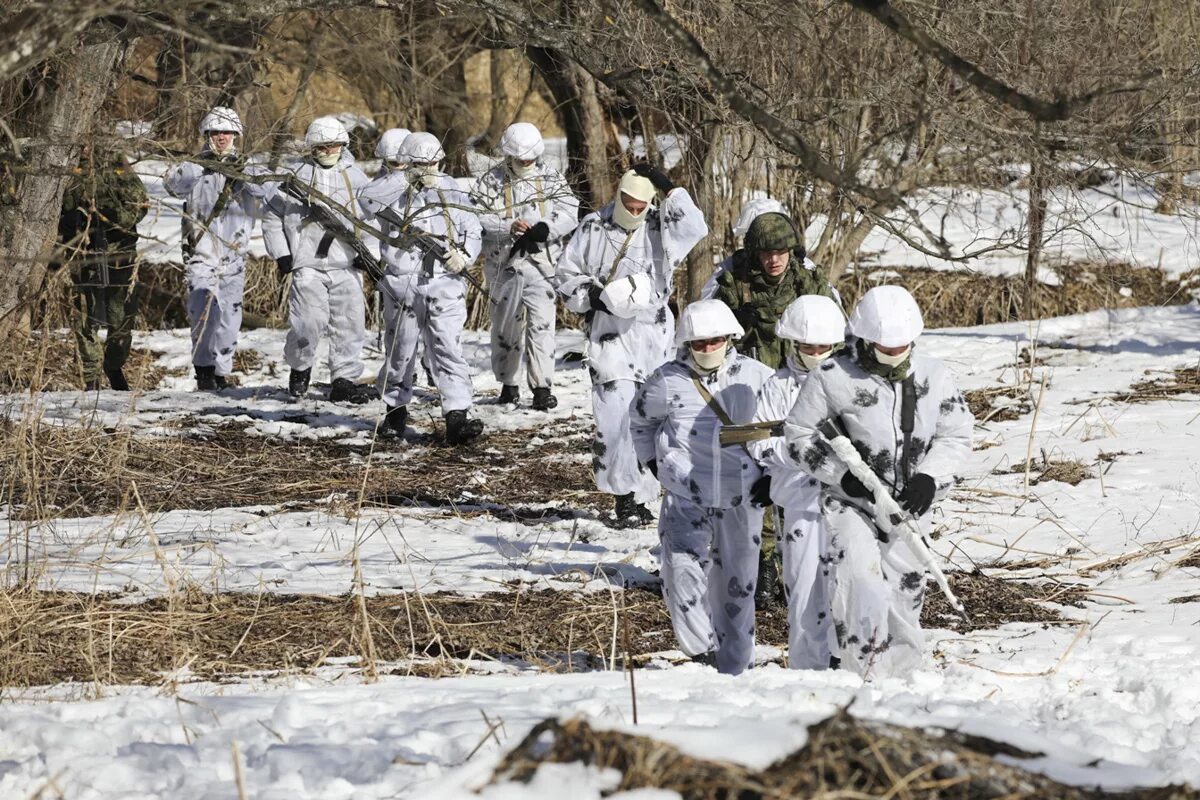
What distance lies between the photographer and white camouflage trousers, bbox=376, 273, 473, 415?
37.5 feet

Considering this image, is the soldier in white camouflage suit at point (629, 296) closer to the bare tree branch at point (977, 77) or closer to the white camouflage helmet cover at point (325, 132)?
the white camouflage helmet cover at point (325, 132)

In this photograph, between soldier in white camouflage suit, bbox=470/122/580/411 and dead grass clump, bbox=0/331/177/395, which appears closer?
dead grass clump, bbox=0/331/177/395

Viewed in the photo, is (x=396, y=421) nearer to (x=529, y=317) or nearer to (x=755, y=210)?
(x=529, y=317)

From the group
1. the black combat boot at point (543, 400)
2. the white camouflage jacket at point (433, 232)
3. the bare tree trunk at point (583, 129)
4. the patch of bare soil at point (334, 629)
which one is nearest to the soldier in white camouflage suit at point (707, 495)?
the patch of bare soil at point (334, 629)

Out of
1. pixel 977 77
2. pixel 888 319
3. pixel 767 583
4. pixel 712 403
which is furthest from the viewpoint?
pixel 767 583

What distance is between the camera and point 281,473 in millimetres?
10797

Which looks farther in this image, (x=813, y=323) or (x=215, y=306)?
(x=215, y=306)

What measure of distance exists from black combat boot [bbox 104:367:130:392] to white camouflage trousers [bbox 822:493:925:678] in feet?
27.1

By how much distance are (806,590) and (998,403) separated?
6.41 meters

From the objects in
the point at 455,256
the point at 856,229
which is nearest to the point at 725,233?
the point at 856,229

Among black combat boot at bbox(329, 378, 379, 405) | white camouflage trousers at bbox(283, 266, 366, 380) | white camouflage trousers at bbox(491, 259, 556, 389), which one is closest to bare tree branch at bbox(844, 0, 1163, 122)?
white camouflage trousers at bbox(491, 259, 556, 389)

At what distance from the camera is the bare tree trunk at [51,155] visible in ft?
21.7

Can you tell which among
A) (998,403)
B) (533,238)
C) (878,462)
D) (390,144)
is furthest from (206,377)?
(878,462)

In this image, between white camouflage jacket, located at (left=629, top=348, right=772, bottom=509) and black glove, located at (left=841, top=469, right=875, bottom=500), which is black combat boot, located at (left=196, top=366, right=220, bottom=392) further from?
black glove, located at (left=841, top=469, right=875, bottom=500)
